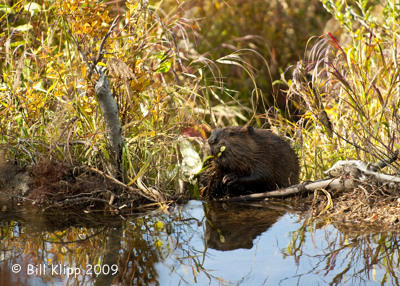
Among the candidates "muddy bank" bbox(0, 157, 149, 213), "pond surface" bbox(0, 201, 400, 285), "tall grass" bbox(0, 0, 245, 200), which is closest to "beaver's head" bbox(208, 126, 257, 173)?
"tall grass" bbox(0, 0, 245, 200)

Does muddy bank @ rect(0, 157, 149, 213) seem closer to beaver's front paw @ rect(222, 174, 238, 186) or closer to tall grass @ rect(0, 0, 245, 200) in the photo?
tall grass @ rect(0, 0, 245, 200)

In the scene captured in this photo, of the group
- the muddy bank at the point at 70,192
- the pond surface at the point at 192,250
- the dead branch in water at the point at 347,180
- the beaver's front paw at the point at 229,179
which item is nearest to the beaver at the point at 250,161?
the beaver's front paw at the point at 229,179

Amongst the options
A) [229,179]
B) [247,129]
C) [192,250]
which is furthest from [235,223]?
[247,129]

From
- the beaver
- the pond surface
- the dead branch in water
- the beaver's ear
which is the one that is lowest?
the pond surface

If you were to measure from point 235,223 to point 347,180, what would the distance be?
0.71 meters

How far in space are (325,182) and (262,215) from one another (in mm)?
447

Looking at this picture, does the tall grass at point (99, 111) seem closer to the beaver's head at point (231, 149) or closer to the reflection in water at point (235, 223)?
the beaver's head at point (231, 149)

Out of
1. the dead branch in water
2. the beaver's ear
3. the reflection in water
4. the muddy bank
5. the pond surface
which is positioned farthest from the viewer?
the beaver's ear

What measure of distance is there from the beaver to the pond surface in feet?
1.21

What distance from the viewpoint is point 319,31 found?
8398mm

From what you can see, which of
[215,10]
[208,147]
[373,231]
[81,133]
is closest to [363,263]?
[373,231]

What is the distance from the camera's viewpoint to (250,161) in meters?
3.36

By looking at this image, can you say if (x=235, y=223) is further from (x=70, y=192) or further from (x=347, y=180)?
(x=70, y=192)

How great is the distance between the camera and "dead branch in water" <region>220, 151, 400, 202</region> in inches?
114
